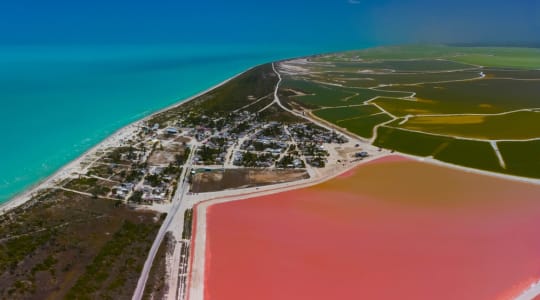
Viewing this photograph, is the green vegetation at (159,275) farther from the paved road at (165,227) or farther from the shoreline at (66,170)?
the shoreline at (66,170)

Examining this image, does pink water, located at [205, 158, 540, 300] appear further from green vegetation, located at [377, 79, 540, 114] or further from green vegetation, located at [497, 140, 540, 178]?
green vegetation, located at [377, 79, 540, 114]

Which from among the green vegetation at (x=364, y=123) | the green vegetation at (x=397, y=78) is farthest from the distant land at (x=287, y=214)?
the green vegetation at (x=397, y=78)

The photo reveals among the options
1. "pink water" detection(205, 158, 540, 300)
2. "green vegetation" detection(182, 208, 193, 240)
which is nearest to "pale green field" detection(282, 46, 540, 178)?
"pink water" detection(205, 158, 540, 300)

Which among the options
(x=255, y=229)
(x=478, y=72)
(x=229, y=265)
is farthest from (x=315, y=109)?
(x=478, y=72)

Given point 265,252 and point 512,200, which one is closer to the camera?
point 265,252

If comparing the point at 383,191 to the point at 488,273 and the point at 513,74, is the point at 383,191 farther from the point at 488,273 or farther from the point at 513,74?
the point at 513,74
